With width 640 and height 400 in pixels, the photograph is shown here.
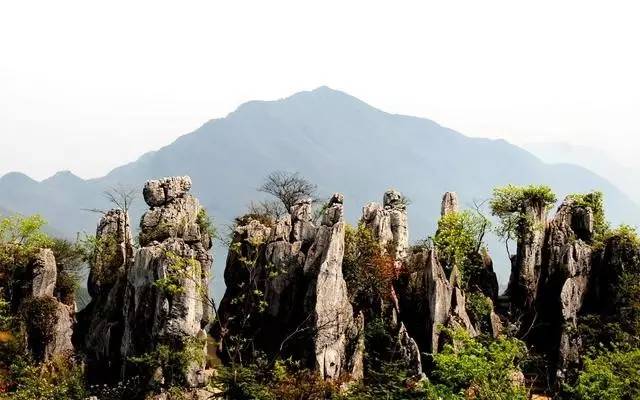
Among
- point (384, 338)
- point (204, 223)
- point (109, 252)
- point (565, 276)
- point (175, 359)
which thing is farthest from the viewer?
point (204, 223)

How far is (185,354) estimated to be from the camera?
30.2m

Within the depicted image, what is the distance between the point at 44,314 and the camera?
34.2 metres

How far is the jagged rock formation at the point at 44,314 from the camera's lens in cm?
3400

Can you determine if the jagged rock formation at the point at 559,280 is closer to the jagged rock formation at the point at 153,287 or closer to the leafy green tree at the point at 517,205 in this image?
the leafy green tree at the point at 517,205

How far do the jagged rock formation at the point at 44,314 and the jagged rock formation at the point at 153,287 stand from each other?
4.84 ft

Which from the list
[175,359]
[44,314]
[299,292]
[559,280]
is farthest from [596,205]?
[44,314]

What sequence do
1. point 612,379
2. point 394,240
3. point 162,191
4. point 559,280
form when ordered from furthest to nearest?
point 394,240, point 559,280, point 162,191, point 612,379

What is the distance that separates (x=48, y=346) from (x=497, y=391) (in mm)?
25097

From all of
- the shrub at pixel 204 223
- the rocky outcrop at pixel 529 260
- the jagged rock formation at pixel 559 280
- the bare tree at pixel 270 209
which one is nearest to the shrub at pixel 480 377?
the jagged rock formation at pixel 559 280

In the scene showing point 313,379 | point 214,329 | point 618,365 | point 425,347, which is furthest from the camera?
point 214,329

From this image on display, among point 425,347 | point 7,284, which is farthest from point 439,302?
point 7,284

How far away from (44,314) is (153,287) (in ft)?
23.8

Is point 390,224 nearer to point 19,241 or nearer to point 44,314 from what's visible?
point 44,314

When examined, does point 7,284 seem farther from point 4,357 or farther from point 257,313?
point 257,313
